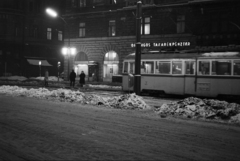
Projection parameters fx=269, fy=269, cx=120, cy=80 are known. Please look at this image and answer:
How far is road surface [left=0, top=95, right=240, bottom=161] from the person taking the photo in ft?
17.8

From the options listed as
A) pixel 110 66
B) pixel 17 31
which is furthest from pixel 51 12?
pixel 17 31

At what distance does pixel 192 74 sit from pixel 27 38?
4314 centimetres

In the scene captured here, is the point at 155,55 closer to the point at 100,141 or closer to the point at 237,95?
the point at 237,95

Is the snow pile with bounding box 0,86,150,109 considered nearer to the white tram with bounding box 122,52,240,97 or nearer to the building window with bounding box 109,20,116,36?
the white tram with bounding box 122,52,240,97

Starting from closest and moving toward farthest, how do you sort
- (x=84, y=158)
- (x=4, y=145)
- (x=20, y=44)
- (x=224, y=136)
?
(x=84, y=158)
(x=4, y=145)
(x=224, y=136)
(x=20, y=44)

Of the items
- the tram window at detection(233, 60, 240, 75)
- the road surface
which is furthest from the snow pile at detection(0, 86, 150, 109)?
the tram window at detection(233, 60, 240, 75)

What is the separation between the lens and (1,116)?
9.66 metres

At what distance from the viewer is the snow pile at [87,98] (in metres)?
12.8

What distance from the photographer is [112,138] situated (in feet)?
22.2

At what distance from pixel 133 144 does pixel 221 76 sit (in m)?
12.8

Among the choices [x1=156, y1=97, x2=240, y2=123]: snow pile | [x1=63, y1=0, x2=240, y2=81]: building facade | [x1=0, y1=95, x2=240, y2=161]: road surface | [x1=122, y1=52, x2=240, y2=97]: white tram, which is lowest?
[x1=0, y1=95, x2=240, y2=161]: road surface

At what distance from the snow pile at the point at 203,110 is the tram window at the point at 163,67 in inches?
320

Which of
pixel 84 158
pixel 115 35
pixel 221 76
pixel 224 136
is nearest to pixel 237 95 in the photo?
pixel 221 76

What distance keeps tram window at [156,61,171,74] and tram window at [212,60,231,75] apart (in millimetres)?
3182
